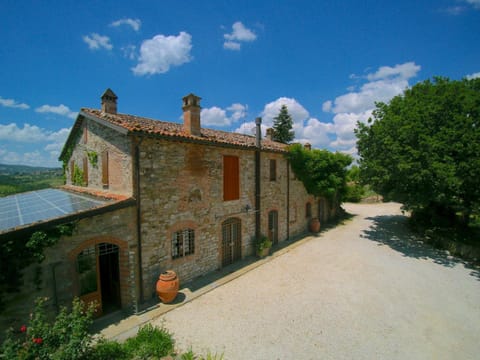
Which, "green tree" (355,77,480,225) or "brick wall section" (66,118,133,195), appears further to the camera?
"green tree" (355,77,480,225)

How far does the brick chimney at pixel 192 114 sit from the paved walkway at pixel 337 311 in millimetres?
6462

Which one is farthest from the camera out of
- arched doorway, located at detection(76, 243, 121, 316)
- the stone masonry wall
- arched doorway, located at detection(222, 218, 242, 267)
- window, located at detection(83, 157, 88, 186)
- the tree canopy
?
the tree canopy

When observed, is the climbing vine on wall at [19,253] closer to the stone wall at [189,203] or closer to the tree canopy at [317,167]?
the stone wall at [189,203]

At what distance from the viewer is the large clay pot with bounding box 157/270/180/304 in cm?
737

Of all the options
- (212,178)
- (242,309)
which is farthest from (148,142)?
→ (242,309)

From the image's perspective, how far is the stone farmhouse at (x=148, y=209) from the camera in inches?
247

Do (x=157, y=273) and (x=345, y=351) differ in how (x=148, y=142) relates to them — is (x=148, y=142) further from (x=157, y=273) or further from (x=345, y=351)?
(x=345, y=351)

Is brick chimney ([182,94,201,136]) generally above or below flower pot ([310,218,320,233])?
above

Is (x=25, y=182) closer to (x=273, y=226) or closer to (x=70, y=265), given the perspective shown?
(x=70, y=265)

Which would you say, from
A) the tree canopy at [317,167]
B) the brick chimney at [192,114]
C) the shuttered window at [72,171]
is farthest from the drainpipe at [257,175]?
the shuttered window at [72,171]

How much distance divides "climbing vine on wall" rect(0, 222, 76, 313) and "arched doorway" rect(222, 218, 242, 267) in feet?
21.0

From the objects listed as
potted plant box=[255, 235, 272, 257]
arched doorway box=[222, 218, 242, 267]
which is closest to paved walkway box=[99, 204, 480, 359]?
potted plant box=[255, 235, 272, 257]

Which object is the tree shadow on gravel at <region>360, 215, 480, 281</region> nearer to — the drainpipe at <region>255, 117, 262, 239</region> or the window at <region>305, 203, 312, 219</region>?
the window at <region>305, 203, 312, 219</region>

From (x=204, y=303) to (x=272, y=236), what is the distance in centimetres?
668
